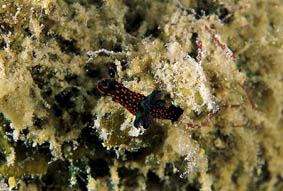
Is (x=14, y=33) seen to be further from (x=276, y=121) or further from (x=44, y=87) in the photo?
(x=276, y=121)

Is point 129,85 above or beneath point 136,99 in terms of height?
above

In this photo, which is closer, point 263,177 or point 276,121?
point 276,121

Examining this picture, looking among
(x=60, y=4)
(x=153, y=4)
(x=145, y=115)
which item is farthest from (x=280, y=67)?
(x=60, y=4)

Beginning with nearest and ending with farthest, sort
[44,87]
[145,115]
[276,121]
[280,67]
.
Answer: [145,115] < [44,87] < [280,67] < [276,121]

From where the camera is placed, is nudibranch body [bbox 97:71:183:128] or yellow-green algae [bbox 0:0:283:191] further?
yellow-green algae [bbox 0:0:283:191]

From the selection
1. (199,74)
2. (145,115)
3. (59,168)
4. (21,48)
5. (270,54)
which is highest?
(21,48)

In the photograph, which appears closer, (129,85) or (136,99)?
(136,99)

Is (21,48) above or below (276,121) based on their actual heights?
above

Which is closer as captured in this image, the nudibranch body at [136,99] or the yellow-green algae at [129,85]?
the nudibranch body at [136,99]
